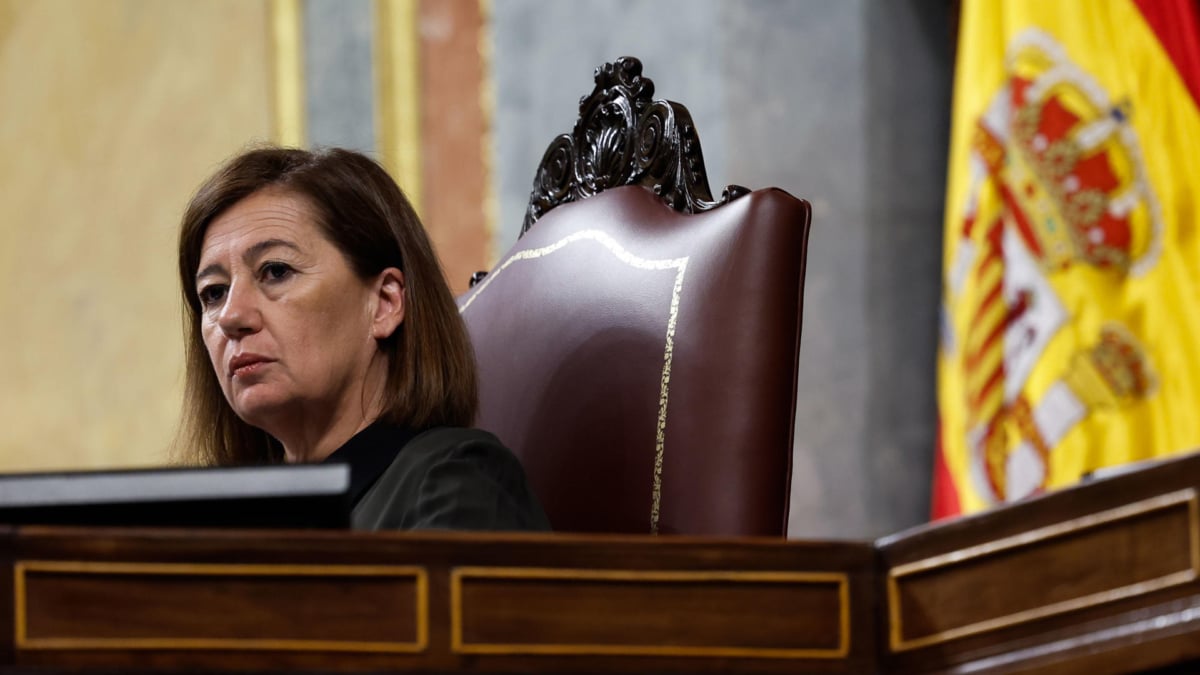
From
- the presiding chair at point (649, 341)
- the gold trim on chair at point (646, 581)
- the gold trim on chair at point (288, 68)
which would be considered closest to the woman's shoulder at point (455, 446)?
the presiding chair at point (649, 341)

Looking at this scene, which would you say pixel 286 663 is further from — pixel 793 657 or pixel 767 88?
pixel 767 88

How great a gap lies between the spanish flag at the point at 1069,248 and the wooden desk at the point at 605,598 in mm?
1900

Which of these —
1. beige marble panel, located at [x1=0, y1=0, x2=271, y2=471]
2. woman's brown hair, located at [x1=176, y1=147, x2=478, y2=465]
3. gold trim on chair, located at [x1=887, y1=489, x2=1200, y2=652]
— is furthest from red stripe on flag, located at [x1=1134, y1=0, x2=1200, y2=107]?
beige marble panel, located at [x1=0, y1=0, x2=271, y2=471]

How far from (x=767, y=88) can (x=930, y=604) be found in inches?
97.2

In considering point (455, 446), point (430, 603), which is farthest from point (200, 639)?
point (455, 446)

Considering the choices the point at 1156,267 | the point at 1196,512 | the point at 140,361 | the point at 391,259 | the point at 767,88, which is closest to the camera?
the point at 1196,512

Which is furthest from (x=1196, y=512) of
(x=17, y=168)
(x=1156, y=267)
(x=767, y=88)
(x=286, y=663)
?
(x=17, y=168)

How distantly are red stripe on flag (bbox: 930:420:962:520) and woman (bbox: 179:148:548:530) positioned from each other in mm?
1475

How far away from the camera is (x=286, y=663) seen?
3.19ft

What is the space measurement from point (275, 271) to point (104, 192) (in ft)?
9.36

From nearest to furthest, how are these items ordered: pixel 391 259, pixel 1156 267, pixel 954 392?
pixel 391 259
pixel 1156 267
pixel 954 392

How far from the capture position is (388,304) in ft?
6.24

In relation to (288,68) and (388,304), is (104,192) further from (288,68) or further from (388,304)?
(388,304)

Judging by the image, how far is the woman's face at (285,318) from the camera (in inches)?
72.1
